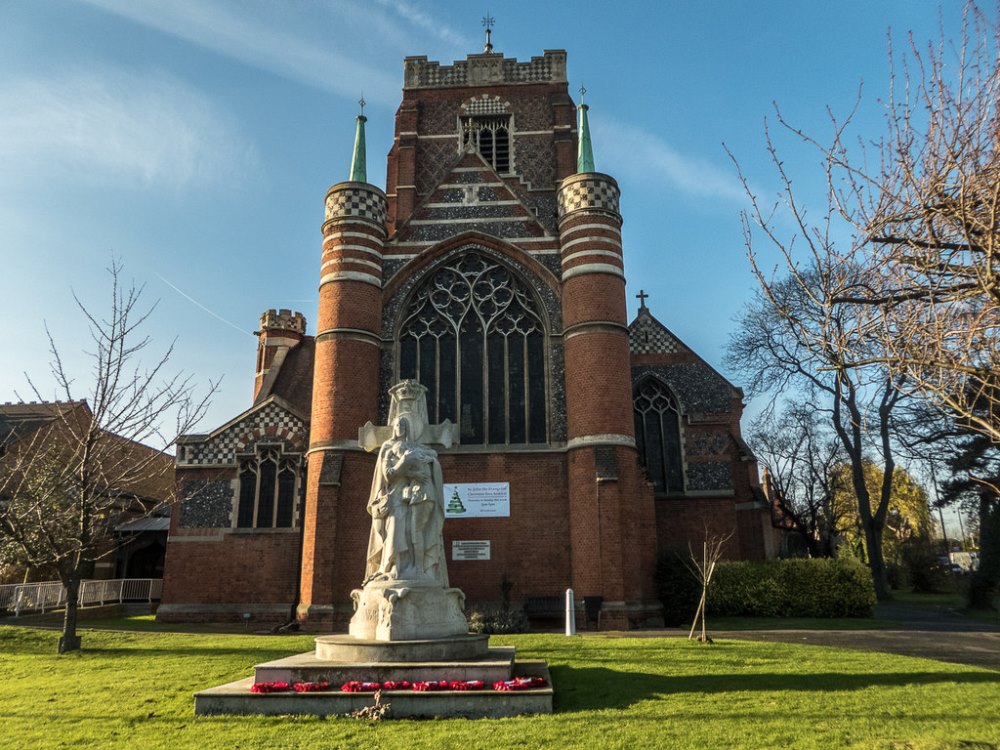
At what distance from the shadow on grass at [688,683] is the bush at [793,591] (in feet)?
34.4

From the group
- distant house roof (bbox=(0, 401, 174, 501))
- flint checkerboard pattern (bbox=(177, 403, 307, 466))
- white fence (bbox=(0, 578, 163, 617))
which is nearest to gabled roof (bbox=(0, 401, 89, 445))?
distant house roof (bbox=(0, 401, 174, 501))

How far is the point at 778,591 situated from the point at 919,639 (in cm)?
544

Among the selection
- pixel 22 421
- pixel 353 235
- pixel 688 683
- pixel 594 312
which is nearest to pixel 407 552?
pixel 688 683

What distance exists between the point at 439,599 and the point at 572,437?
10738 millimetres

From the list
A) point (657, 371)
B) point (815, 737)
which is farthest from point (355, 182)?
point (815, 737)

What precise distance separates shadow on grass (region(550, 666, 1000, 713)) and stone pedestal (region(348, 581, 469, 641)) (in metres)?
1.62

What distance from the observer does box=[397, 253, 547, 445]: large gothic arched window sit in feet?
67.9

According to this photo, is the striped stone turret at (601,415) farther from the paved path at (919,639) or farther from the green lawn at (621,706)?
the green lawn at (621,706)

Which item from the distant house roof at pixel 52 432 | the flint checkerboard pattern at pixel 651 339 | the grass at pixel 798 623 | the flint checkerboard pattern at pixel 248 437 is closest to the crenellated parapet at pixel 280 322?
the distant house roof at pixel 52 432

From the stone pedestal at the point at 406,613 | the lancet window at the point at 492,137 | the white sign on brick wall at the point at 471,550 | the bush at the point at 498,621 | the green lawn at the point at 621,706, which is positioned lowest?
the green lawn at the point at 621,706

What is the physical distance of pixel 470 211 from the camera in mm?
22469

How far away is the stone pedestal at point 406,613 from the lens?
9.08m

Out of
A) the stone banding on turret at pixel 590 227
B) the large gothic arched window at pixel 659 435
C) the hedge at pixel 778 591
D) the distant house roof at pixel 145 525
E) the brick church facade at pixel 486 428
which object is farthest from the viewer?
the distant house roof at pixel 145 525

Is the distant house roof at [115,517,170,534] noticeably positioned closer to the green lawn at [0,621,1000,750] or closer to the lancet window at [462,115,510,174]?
the green lawn at [0,621,1000,750]
